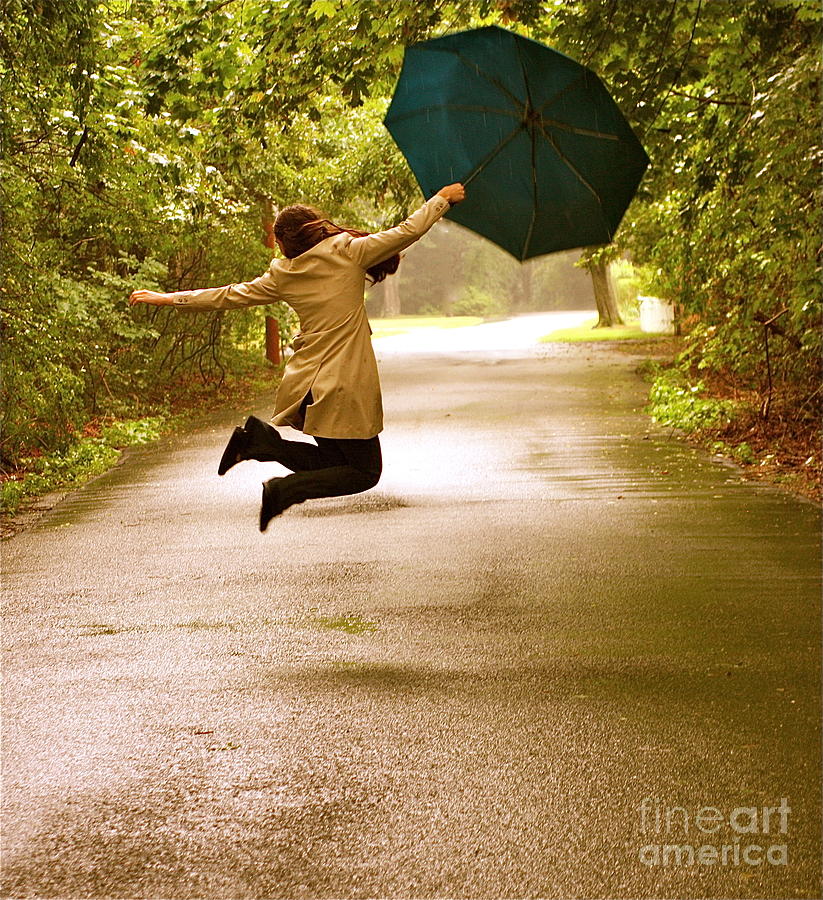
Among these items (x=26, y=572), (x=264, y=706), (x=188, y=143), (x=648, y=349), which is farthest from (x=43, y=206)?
(x=648, y=349)

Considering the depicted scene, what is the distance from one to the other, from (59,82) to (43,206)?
6283 millimetres

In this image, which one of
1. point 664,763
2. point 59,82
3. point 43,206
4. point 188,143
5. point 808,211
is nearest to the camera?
point 664,763

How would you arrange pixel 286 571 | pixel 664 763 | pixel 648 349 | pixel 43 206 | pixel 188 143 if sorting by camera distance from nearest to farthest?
pixel 664 763 → pixel 286 571 → pixel 188 143 → pixel 43 206 → pixel 648 349

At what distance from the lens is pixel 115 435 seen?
16.2 m

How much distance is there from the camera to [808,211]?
7.85 metres

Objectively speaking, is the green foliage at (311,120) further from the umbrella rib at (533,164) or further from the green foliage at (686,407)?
the umbrella rib at (533,164)

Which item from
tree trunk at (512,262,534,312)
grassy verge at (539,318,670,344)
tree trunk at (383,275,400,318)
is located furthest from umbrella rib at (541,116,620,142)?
tree trunk at (512,262,534,312)

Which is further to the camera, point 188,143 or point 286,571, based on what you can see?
point 188,143

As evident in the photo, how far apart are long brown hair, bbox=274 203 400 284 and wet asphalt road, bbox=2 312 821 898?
7.23 ft

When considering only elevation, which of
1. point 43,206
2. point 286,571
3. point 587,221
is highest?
point 43,206

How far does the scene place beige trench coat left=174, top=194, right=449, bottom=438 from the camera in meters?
5.51

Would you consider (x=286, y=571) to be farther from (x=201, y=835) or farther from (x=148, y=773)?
(x=201, y=835)

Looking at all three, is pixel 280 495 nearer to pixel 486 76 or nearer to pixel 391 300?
pixel 486 76

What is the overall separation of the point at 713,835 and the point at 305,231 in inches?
129
